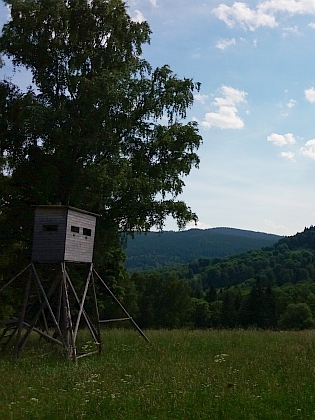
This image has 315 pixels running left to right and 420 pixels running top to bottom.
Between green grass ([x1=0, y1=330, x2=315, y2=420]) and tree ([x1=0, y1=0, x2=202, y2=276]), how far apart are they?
5.85 m

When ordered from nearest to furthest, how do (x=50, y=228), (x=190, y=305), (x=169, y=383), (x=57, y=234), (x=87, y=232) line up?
(x=169, y=383) → (x=57, y=234) → (x=50, y=228) → (x=87, y=232) → (x=190, y=305)

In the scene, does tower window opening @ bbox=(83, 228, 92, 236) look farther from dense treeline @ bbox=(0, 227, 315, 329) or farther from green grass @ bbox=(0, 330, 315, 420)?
dense treeline @ bbox=(0, 227, 315, 329)

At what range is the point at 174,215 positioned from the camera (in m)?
20.8

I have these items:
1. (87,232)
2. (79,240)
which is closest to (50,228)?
(79,240)

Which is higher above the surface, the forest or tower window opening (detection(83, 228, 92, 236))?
the forest

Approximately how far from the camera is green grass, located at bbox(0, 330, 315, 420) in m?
9.31

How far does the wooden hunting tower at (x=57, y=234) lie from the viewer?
55.0ft

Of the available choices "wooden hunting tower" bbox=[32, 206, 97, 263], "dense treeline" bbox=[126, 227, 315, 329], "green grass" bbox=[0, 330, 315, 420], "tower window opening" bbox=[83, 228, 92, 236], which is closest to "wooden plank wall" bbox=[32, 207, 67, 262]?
"wooden hunting tower" bbox=[32, 206, 97, 263]

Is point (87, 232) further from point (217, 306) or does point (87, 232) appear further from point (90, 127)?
point (217, 306)

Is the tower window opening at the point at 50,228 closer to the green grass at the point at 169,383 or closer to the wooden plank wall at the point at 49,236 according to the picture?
the wooden plank wall at the point at 49,236

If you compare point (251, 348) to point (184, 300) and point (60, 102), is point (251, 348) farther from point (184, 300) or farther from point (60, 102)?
point (184, 300)

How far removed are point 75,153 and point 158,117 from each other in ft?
12.6

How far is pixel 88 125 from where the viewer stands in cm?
1969

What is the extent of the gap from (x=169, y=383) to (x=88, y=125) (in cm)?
1155
